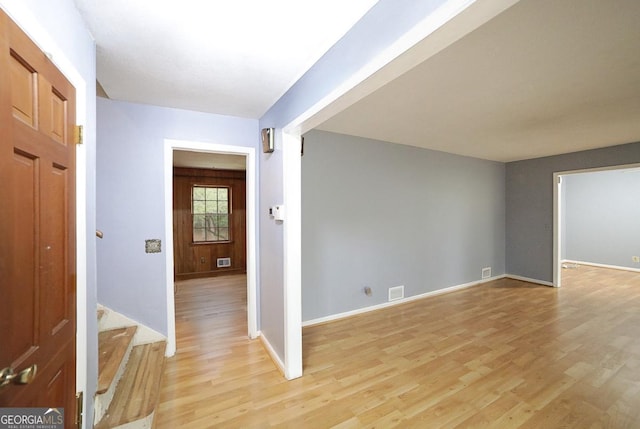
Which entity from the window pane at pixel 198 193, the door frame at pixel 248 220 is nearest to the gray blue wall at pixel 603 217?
the door frame at pixel 248 220

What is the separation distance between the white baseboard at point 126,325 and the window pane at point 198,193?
376cm

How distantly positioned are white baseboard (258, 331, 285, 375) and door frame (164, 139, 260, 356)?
0.13 metres

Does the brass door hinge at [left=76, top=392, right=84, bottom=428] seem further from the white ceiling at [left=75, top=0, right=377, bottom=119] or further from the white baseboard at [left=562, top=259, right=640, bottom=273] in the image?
the white baseboard at [left=562, top=259, right=640, bottom=273]

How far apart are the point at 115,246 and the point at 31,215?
5.00 feet

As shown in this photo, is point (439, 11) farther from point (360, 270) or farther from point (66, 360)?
point (360, 270)

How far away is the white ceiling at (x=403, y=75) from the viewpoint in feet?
4.27

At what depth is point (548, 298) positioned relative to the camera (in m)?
4.04

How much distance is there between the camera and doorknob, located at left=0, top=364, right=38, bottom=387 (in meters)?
0.73

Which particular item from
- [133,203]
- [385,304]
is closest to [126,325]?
[133,203]

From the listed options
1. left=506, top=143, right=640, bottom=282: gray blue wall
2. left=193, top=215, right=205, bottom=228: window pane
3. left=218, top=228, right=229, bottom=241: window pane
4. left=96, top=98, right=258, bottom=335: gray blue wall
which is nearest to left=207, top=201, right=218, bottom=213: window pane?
left=193, top=215, right=205, bottom=228: window pane

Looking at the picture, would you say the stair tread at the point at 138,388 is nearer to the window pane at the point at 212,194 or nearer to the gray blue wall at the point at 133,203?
the gray blue wall at the point at 133,203

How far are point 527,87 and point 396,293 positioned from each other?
2.86 m

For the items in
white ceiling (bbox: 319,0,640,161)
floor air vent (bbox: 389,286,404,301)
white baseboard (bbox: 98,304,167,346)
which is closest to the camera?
white ceiling (bbox: 319,0,640,161)

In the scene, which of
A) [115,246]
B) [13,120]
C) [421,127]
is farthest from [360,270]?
[13,120]
